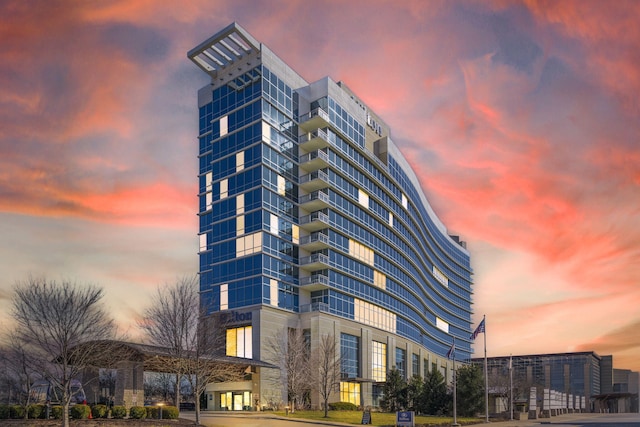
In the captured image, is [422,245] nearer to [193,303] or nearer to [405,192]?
[405,192]

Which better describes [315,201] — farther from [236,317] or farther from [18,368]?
[18,368]

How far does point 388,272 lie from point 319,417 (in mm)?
47602

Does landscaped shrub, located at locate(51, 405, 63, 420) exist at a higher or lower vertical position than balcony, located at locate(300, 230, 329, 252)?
lower

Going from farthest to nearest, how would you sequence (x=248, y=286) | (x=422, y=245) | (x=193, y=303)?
1. (x=422, y=245)
2. (x=248, y=286)
3. (x=193, y=303)

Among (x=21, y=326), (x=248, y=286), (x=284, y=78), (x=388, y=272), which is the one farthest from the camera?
(x=388, y=272)

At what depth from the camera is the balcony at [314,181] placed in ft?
281

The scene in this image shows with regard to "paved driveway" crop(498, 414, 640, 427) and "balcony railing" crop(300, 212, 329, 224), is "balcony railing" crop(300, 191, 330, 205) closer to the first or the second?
"balcony railing" crop(300, 212, 329, 224)

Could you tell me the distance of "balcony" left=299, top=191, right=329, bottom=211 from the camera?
8469 centimetres

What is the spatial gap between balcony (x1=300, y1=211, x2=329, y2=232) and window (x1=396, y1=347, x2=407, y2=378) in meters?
31.2

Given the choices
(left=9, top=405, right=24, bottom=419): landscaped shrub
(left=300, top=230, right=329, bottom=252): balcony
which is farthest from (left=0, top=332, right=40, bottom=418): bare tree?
(left=300, top=230, right=329, bottom=252): balcony

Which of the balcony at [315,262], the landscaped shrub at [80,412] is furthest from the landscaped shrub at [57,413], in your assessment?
the balcony at [315,262]

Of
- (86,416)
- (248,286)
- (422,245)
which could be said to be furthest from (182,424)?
(422,245)

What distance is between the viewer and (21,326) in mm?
42969

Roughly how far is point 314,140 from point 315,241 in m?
13.9
